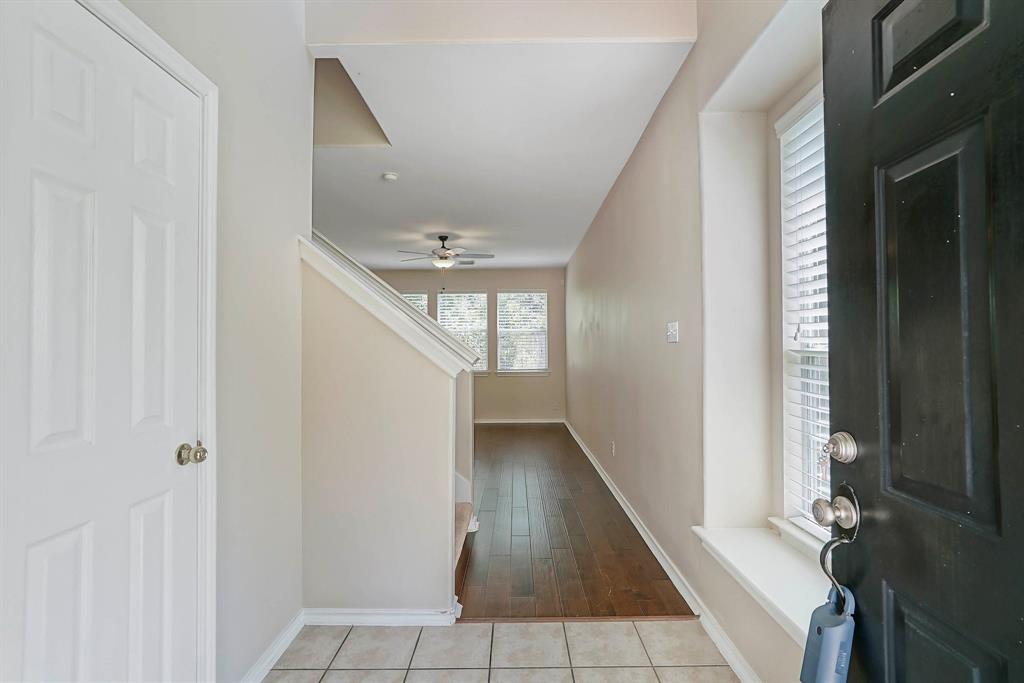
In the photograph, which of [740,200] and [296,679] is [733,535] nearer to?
[740,200]

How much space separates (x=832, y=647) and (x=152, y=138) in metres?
1.88

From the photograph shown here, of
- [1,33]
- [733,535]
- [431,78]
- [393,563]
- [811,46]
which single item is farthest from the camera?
[431,78]

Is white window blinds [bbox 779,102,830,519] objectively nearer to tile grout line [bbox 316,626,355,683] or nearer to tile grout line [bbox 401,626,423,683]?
tile grout line [bbox 401,626,423,683]

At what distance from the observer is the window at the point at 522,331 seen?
841 centimetres

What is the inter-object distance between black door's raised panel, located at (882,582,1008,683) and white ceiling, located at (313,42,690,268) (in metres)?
2.25

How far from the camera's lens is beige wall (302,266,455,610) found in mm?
2148

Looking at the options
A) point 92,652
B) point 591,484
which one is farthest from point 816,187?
point 591,484

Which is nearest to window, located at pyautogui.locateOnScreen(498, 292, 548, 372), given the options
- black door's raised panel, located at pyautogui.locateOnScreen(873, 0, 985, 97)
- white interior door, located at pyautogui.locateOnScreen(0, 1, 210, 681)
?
white interior door, located at pyautogui.locateOnScreen(0, 1, 210, 681)

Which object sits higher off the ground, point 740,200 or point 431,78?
point 431,78

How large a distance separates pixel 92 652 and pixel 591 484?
12.5ft

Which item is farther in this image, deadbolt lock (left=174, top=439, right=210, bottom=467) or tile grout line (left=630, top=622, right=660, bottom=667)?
tile grout line (left=630, top=622, right=660, bottom=667)

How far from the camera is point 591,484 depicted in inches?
175

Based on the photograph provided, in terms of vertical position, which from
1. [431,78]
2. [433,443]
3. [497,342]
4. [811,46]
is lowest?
[433,443]

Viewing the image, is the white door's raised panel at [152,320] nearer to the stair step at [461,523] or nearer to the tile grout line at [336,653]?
the tile grout line at [336,653]
